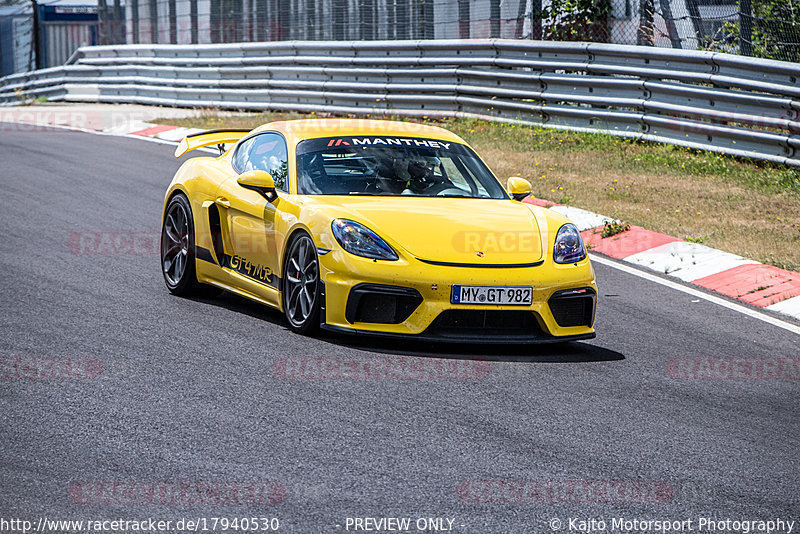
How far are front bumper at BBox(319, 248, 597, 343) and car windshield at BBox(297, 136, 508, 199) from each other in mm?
941

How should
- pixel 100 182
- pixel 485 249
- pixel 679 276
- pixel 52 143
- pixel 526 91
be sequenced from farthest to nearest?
pixel 52 143 → pixel 526 91 → pixel 100 182 → pixel 679 276 → pixel 485 249

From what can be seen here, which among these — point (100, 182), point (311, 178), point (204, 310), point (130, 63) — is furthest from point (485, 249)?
point (130, 63)

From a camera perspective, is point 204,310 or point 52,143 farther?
point 52,143

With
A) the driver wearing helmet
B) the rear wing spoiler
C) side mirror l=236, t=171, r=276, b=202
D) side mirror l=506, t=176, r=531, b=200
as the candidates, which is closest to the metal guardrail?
side mirror l=506, t=176, r=531, b=200

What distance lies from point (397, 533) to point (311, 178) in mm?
3888

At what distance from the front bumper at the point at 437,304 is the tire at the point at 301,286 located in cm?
13

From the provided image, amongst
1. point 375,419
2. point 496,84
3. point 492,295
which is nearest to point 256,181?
point 492,295

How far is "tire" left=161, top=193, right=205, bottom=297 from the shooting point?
26.8 feet

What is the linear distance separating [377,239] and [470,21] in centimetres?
1269

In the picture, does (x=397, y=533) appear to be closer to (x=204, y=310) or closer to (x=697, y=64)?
(x=204, y=310)

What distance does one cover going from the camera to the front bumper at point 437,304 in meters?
6.46

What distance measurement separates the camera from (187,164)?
343 inches

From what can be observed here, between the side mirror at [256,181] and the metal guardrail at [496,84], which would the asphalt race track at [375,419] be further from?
the metal guardrail at [496,84]

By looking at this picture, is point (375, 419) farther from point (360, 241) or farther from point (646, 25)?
point (646, 25)
